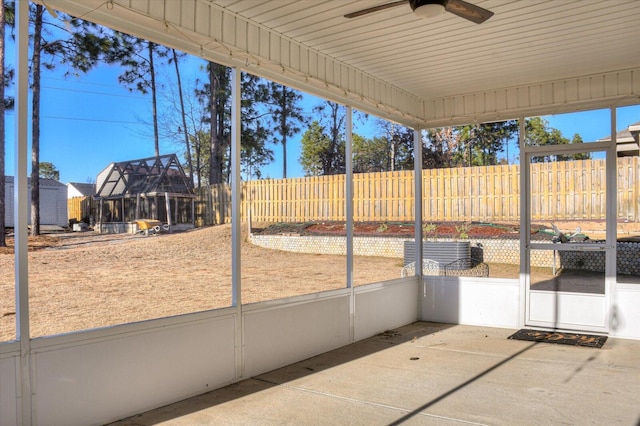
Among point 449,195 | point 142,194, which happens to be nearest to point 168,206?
point 142,194

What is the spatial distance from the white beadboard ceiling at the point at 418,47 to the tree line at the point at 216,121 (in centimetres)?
173

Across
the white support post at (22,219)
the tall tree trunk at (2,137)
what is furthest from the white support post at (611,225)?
the tall tree trunk at (2,137)

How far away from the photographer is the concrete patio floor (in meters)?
3.03

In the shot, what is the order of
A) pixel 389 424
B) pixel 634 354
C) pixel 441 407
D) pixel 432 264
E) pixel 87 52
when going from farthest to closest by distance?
pixel 87 52, pixel 432 264, pixel 634 354, pixel 441 407, pixel 389 424

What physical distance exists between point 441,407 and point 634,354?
245 centimetres

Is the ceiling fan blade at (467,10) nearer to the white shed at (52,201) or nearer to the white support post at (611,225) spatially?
the white support post at (611,225)

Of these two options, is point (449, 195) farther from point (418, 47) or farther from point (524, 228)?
point (418, 47)

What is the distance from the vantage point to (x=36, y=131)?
7691mm

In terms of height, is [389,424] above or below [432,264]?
below

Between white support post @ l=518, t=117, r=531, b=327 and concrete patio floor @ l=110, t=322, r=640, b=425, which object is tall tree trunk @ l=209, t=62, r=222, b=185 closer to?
white support post @ l=518, t=117, r=531, b=327

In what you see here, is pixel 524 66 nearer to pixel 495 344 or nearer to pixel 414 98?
pixel 414 98

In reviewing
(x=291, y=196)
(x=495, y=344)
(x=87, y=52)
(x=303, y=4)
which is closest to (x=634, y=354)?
(x=495, y=344)

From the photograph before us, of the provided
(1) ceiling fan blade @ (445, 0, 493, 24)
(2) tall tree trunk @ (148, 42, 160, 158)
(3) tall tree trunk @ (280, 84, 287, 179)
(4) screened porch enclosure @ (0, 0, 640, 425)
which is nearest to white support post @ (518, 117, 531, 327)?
(4) screened porch enclosure @ (0, 0, 640, 425)

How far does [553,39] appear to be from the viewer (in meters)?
4.16
